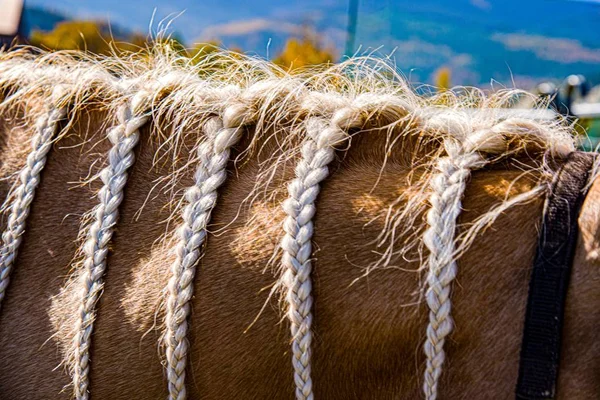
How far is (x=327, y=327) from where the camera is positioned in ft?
3.38

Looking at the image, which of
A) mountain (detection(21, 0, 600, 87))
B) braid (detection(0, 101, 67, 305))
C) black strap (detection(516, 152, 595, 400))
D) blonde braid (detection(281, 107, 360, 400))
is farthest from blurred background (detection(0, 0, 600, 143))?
black strap (detection(516, 152, 595, 400))

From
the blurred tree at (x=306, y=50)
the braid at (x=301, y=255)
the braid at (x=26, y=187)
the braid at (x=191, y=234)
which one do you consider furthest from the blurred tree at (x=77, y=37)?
the braid at (x=301, y=255)

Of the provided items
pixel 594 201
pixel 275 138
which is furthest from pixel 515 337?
pixel 275 138

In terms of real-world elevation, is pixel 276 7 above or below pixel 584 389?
above

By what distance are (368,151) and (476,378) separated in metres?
0.41

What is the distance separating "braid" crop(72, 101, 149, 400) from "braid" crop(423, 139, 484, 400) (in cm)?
54

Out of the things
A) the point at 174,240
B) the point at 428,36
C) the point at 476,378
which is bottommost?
the point at 476,378

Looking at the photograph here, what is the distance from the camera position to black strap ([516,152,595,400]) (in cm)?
93

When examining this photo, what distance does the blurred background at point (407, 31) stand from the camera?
4395mm

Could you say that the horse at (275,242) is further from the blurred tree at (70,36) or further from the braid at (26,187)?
the blurred tree at (70,36)

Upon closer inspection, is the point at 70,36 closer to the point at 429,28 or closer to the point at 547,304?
the point at 429,28

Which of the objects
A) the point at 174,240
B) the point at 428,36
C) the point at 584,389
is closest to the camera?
the point at 584,389

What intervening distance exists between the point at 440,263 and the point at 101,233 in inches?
22.8

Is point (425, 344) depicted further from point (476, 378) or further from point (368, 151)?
point (368, 151)
